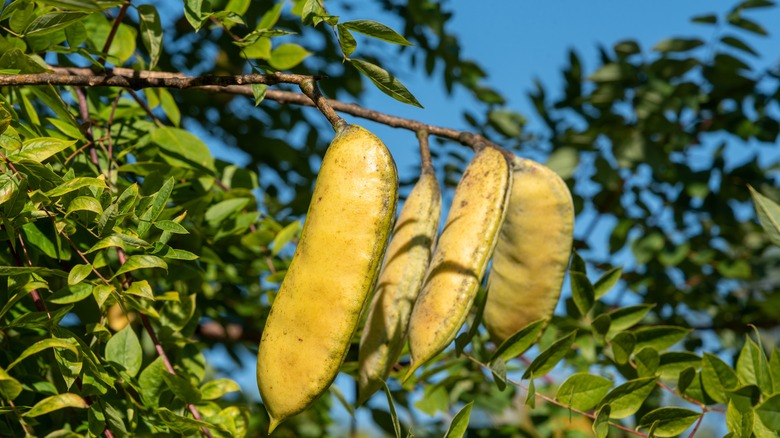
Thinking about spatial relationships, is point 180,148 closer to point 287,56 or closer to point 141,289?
point 287,56

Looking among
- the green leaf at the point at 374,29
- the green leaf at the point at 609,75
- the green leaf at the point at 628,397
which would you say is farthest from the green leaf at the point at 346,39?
the green leaf at the point at 609,75

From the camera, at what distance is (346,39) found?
1.14 metres

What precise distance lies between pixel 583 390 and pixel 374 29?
71cm

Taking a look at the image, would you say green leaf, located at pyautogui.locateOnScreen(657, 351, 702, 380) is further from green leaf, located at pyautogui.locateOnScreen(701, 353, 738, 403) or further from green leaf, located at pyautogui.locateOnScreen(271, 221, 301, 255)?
green leaf, located at pyautogui.locateOnScreen(271, 221, 301, 255)

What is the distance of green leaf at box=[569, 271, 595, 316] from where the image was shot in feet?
4.93

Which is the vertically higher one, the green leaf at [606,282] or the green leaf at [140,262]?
the green leaf at [140,262]

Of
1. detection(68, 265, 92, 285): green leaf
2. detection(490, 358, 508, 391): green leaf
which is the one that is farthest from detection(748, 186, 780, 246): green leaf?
detection(68, 265, 92, 285): green leaf

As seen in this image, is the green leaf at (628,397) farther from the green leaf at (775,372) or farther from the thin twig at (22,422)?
the thin twig at (22,422)

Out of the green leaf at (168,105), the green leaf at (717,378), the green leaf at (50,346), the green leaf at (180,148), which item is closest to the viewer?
the green leaf at (50,346)

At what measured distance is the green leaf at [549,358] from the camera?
1.34 m

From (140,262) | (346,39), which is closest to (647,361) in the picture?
(346,39)

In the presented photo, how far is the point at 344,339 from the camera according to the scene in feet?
3.41

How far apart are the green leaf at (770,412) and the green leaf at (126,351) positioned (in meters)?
0.94

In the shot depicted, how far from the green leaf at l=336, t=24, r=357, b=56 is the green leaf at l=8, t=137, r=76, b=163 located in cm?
43
